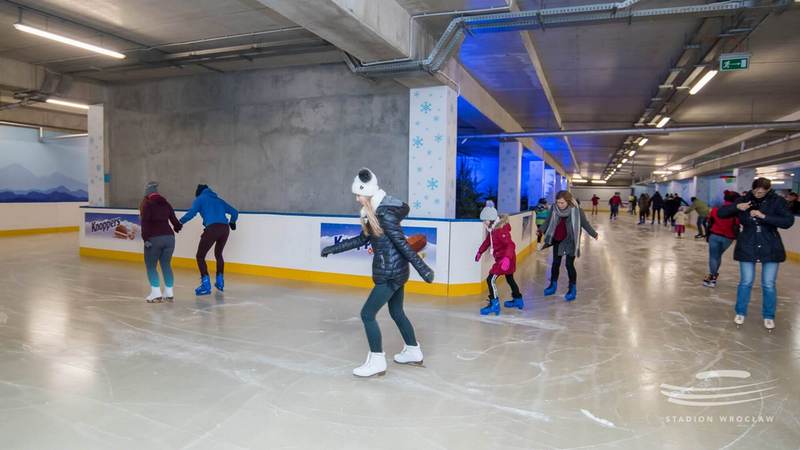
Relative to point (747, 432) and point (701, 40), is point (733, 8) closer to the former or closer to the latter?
A: point (701, 40)

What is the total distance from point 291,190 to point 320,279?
7.17ft

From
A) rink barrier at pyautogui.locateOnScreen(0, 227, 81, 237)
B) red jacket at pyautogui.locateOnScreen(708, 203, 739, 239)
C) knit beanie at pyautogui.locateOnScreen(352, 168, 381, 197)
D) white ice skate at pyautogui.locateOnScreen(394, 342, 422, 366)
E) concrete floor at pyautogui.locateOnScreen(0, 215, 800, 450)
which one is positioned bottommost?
concrete floor at pyautogui.locateOnScreen(0, 215, 800, 450)

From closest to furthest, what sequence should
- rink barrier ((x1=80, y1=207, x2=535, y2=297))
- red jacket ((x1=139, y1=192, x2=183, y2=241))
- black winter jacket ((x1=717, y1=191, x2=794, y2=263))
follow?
black winter jacket ((x1=717, y1=191, x2=794, y2=263))
red jacket ((x1=139, y1=192, x2=183, y2=241))
rink barrier ((x1=80, y1=207, x2=535, y2=297))

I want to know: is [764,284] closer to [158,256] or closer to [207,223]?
[207,223]

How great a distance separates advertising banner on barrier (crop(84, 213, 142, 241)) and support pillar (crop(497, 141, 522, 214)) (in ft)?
29.0

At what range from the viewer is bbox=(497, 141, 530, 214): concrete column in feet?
43.5

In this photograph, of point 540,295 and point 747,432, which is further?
point 540,295

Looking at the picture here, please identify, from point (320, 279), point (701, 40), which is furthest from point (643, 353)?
point (701, 40)

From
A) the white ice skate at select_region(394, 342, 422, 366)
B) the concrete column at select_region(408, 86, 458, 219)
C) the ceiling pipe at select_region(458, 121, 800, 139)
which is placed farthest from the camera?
the ceiling pipe at select_region(458, 121, 800, 139)

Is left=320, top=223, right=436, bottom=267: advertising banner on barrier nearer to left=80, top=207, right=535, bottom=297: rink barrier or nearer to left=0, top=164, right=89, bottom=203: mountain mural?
left=80, top=207, right=535, bottom=297: rink barrier

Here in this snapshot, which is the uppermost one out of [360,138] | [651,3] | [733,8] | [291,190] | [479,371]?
[651,3]

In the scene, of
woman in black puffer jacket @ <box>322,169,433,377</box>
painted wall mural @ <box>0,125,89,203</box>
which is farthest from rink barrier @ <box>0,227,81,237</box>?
woman in black puffer jacket @ <box>322,169,433,377</box>

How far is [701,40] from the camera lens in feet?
22.3

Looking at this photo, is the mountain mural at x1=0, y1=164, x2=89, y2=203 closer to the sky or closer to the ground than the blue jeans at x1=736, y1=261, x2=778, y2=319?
closer to the sky
